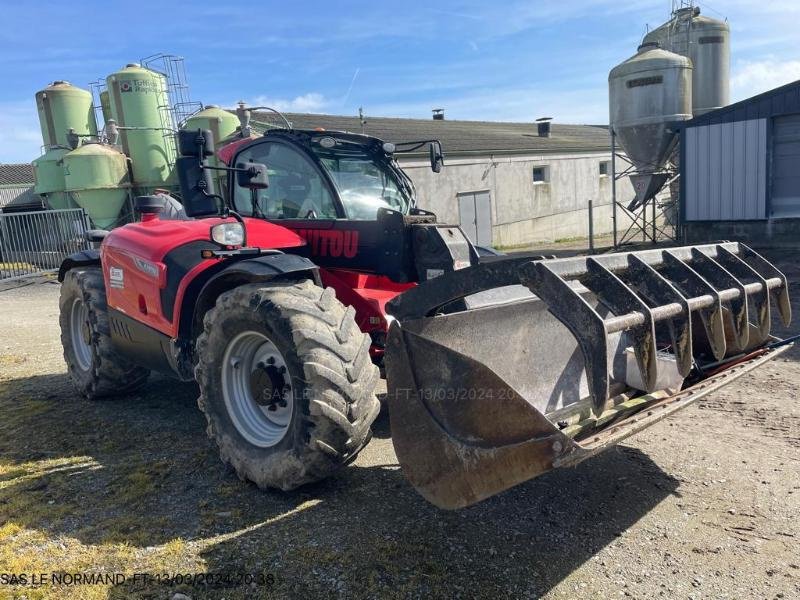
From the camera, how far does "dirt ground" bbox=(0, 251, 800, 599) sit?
9.12 feet

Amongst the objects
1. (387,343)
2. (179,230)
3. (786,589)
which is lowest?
(786,589)

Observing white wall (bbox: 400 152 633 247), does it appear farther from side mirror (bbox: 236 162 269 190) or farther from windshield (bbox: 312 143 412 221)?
side mirror (bbox: 236 162 269 190)

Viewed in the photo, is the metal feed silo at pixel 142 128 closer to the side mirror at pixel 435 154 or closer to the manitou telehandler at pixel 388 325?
the manitou telehandler at pixel 388 325

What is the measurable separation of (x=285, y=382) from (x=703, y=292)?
2296 millimetres

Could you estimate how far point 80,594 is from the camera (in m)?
2.77

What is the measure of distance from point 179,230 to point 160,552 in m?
2.28

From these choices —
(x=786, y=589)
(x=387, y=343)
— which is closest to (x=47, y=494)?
(x=387, y=343)

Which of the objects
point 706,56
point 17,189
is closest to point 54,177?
point 17,189

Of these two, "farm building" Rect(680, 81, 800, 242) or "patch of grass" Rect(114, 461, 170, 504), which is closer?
"patch of grass" Rect(114, 461, 170, 504)

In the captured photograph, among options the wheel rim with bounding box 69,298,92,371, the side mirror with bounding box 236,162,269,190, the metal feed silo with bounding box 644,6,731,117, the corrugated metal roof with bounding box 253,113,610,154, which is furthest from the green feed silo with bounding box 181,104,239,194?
the side mirror with bounding box 236,162,269,190

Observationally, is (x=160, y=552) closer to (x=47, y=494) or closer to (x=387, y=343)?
(x=47, y=494)

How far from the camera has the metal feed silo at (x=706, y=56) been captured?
1619 centimetres

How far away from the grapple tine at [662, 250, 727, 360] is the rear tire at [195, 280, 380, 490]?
1666 millimetres

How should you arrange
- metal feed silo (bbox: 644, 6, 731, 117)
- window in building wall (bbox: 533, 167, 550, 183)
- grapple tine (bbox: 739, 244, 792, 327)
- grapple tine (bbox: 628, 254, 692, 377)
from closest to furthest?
grapple tine (bbox: 628, 254, 692, 377)
grapple tine (bbox: 739, 244, 792, 327)
metal feed silo (bbox: 644, 6, 731, 117)
window in building wall (bbox: 533, 167, 550, 183)
